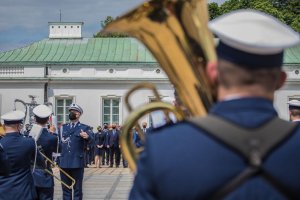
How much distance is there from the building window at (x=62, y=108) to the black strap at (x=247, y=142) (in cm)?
3165

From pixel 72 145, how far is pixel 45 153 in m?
2.29

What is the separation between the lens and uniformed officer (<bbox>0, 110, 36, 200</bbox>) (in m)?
6.48

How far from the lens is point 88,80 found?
34.5 m

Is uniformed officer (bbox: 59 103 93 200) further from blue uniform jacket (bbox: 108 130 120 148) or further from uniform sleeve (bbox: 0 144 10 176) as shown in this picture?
blue uniform jacket (bbox: 108 130 120 148)

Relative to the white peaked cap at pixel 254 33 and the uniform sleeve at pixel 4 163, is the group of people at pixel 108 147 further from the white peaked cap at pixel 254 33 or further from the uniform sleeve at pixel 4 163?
the white peaked cap at pixel 254 33

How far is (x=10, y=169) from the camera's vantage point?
643 cm

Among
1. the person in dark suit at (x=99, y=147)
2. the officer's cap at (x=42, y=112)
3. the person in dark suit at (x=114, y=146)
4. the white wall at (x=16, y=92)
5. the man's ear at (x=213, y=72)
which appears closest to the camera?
the man's ear at (x=213, y=72)

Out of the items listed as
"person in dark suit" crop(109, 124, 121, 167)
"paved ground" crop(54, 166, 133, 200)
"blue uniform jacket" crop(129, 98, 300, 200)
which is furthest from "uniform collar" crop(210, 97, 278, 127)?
"person in dark suit" crop(109, 124, 121, 167)

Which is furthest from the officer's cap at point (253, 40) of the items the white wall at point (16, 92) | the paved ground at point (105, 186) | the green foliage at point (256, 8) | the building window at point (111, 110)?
the green foliage at point (256, 8)

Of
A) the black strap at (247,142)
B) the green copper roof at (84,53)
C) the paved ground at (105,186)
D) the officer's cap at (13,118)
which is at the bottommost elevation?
the paved ground at (105,186)

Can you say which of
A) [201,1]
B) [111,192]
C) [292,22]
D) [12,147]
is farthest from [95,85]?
[201,1]

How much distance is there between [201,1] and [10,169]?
4128 millimetres

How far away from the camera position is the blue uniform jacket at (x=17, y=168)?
647 cm

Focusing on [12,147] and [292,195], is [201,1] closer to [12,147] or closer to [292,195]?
[292,195]
